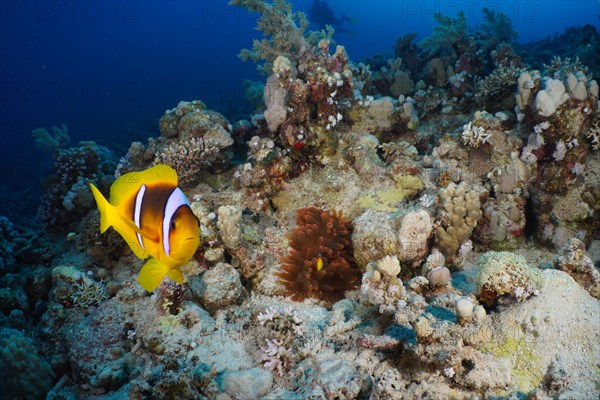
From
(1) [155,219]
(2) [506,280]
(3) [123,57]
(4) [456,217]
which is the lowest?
(2) [506,280]

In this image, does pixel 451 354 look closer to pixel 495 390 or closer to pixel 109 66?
pixel 495 390

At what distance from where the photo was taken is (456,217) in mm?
4211

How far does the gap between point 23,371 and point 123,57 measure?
102876 mm

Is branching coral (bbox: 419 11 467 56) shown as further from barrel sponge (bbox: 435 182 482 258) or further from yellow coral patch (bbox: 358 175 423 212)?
barrel sponge (bbox: 435 182 482 258)

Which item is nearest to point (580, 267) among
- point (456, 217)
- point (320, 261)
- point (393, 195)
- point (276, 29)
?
point (456, 217)

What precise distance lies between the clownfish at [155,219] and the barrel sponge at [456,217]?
338cm

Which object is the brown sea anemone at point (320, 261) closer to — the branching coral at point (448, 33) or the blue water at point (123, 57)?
the branching coral at point (448, 33)

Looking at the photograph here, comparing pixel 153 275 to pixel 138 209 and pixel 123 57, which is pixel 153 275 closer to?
pixel 138 209

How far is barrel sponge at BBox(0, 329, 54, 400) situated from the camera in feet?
11.4

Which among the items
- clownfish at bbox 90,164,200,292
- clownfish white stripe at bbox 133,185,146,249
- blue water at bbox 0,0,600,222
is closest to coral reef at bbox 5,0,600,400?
clownfish at bbox 90,164,200,292

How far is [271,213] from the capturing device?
5.50m

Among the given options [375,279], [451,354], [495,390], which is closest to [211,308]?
[375,279]

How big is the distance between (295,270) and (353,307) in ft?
2.94

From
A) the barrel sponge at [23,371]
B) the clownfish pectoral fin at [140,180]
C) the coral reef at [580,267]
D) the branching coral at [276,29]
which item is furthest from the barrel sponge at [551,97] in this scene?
the barrel sponge at [23,371]
